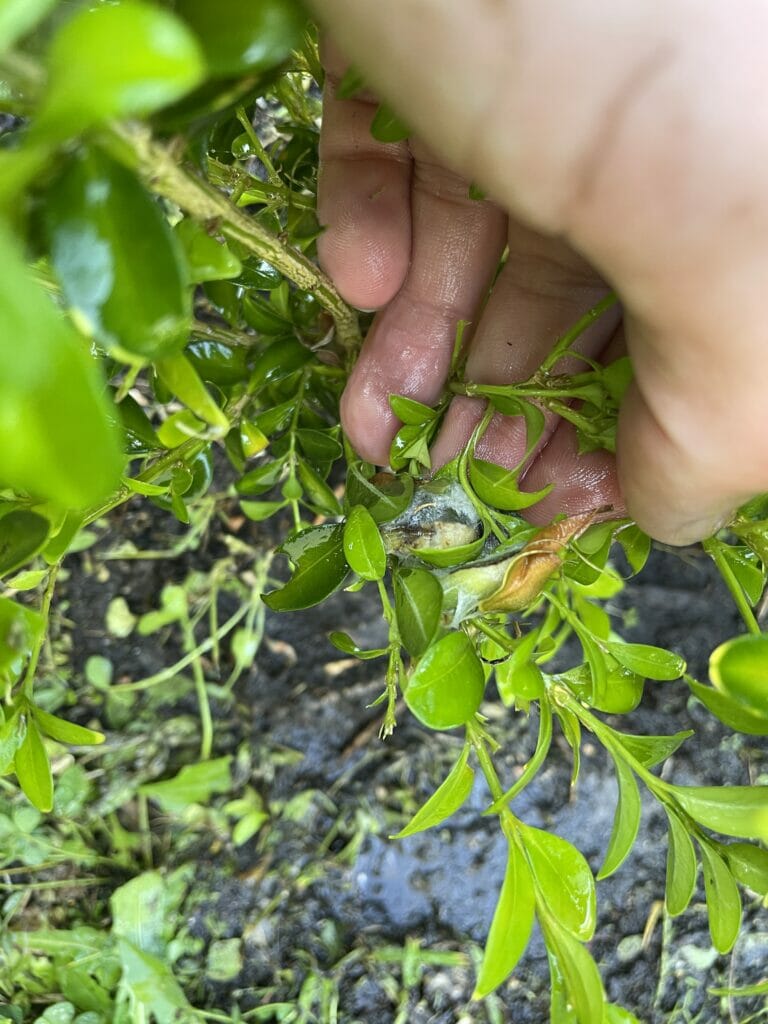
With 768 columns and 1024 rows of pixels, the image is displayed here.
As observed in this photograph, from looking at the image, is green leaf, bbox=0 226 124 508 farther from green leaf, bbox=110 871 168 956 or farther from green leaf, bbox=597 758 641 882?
green leaf, bbox=110 871 168 956

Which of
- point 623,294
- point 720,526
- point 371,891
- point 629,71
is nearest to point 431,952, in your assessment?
point 371,891

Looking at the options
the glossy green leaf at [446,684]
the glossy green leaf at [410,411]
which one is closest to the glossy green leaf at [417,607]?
the glossy green leaf at [446,684]

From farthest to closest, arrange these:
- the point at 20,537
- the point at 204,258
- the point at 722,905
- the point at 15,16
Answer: the point at 722,905 < the point at 20,537 < the point at 204,258 < the point at 15,16

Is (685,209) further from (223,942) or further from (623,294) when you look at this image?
(223,942)

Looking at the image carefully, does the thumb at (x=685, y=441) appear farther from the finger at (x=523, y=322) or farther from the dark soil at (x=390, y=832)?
the dark soil at (x=390, y=832)

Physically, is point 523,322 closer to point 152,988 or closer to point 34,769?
point 34,769

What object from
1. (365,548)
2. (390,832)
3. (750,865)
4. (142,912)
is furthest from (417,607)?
(142,912)

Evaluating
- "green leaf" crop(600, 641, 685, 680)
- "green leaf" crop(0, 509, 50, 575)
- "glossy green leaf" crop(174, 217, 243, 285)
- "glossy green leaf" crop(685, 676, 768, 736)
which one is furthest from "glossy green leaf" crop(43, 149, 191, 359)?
"green leaf" crop(600, 641, 685, 680)
